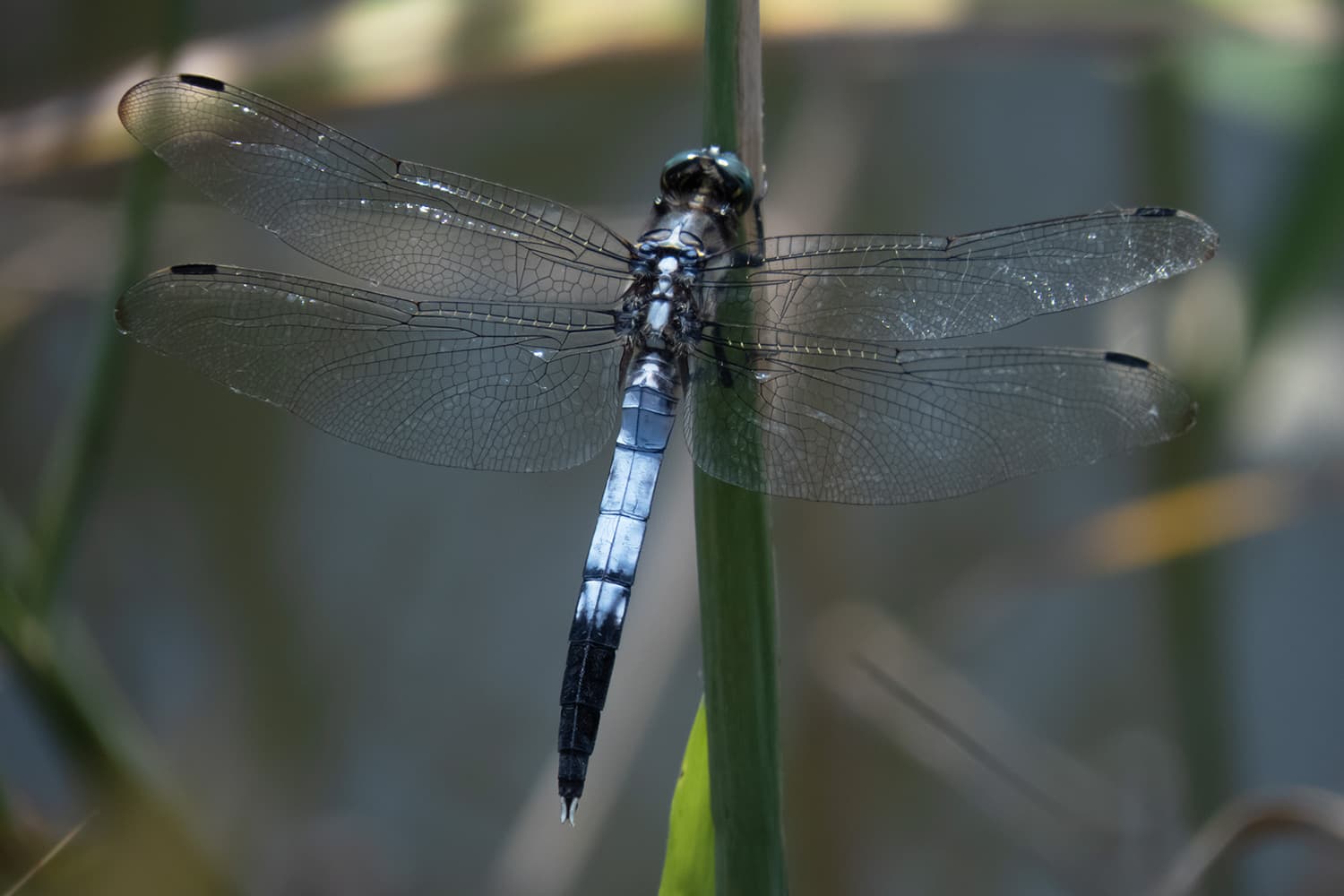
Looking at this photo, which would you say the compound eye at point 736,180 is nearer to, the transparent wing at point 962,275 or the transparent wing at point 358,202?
the transparent wing at point 962,275

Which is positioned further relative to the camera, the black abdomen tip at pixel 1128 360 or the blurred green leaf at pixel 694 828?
the black abdomen tip at pixel 1128 360

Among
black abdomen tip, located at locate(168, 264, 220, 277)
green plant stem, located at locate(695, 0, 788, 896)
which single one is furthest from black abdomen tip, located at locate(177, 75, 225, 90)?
green plant stem, located at locate(695, 0, 788, 896)

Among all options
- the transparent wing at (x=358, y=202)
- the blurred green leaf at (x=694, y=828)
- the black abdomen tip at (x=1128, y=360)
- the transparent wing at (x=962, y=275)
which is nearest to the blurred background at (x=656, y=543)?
the transparent wing at (x=358, y=202)

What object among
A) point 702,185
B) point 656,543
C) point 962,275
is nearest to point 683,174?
point 702,185

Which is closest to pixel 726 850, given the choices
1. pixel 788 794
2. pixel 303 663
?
pixel 788 794

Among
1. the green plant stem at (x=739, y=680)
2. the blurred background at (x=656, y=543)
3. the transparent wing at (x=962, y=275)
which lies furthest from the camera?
the blurred background at (x=656, y=543)

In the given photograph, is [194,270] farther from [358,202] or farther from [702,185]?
[702,185]
